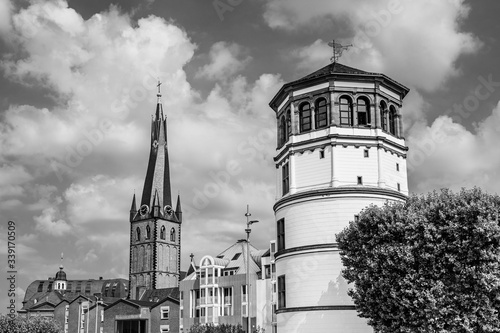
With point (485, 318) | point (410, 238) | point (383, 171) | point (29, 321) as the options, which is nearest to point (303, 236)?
point (383, 171)

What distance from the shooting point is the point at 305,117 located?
167ft

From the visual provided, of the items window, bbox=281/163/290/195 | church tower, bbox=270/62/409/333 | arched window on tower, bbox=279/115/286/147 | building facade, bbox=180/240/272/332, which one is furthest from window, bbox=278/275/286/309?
building facade, bbox=180/240/272/332

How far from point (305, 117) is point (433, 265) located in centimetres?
1862

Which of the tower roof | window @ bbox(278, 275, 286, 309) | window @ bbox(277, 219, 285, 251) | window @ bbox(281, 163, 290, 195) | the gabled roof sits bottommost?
window @ bbox(278, 275, 286, 309)

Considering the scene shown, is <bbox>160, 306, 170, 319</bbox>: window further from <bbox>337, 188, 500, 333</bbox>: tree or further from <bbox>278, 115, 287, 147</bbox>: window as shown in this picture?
<bbox>337, 188, 500, 333</bbox>: tree

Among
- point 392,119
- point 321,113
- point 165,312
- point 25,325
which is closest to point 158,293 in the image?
point 165,312

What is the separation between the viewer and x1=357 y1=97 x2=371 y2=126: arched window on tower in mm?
49781

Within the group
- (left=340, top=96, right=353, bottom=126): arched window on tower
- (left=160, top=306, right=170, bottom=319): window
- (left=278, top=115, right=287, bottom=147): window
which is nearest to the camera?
(left=340, top=96, right=353, bottom=126): arched window on tower

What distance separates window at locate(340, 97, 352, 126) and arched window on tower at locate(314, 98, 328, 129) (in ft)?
Answer: 4.06

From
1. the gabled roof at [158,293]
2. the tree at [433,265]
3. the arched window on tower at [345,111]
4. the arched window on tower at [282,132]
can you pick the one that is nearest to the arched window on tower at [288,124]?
the arched window on tower at [282,132]

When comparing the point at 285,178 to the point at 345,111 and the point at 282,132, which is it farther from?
the point at 345,111

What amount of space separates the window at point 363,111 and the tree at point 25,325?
4957cm

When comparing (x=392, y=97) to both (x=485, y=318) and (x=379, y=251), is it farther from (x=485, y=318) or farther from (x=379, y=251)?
(x=485, y=318)

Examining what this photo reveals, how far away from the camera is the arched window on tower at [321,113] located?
163 ft
